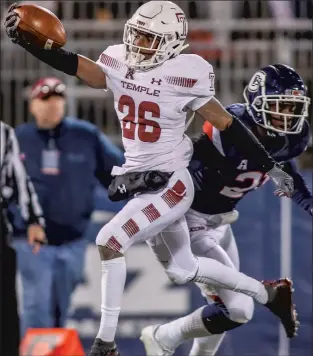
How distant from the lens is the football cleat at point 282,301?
512 centimetres

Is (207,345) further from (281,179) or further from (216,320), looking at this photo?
(281,179)

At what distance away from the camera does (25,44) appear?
462 cm

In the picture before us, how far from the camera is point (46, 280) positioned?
21.2 feet

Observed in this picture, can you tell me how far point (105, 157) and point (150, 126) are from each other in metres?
1.66

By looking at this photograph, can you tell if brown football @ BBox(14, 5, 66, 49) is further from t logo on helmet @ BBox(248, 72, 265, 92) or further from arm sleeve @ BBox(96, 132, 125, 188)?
arm sleeve @ BBox(96, 132, 125, 188)

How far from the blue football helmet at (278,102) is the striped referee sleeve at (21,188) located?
1.58 m

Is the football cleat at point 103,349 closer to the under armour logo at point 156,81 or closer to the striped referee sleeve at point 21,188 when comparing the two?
the under armour logo at point 156,81

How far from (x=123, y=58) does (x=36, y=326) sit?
88.2 inches

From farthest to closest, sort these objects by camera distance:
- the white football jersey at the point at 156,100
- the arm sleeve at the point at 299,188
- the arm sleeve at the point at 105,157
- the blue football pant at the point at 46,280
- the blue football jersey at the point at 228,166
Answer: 1. the blue football pant at the point at 46,280
2. the arm sleeve at the point at 105,157
3. the arm sleeve at the point at 299,188
4. the blue football jersey at the point at 228,166
5. the white football jersey at the point at 156,100

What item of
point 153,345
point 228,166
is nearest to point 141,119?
point 228,166

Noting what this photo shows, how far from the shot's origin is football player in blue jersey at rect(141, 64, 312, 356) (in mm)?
5051

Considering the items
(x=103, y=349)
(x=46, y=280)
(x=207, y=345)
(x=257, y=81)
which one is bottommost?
(x=207, y=345)

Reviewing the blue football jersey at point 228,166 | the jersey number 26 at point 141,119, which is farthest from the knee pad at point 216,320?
the jersey number 26 at point 141,119

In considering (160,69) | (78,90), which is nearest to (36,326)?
(78,90)
